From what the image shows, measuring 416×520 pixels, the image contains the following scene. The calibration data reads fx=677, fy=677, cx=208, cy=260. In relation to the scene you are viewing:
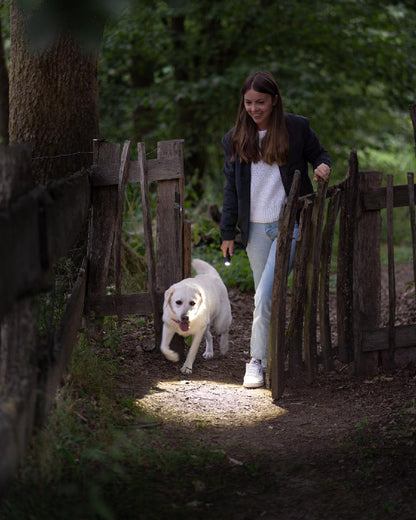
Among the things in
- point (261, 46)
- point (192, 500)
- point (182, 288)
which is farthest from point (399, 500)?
point (261, 46)

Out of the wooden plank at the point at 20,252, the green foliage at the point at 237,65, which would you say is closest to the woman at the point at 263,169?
the wooden plank at the point at 20,252

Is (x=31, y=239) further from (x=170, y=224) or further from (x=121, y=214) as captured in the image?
(x=170, y=224)

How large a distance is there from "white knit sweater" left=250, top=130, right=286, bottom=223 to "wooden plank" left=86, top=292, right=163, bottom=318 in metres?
1.32

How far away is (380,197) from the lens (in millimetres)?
5230

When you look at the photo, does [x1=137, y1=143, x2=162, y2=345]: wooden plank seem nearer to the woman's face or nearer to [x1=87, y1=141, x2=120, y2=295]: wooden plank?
[x1=87, y1=141, x2=120, y2=295]: wooden plank

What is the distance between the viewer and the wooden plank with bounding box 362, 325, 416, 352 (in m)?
5.34

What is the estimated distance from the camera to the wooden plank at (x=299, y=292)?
5.05m

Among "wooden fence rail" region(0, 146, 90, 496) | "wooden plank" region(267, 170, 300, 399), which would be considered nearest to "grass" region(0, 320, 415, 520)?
"wooden fence rail" region(0, 146, 90, 496)

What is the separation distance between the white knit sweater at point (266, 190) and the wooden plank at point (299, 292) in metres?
0.22

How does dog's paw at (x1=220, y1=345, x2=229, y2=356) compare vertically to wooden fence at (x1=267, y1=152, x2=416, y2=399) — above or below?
below

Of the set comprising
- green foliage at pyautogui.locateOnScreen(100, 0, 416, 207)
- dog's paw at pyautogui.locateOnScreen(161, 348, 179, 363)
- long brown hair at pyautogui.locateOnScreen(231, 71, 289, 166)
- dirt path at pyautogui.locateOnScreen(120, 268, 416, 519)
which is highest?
green foliage at pyautogui.locateOnScreen(100, 0, 416, 207)

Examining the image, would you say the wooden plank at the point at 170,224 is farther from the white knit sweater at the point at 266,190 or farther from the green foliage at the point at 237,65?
the green foliage at the point at 237,65

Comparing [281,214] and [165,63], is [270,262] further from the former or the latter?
[165,63]

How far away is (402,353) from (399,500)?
233 centimetres
